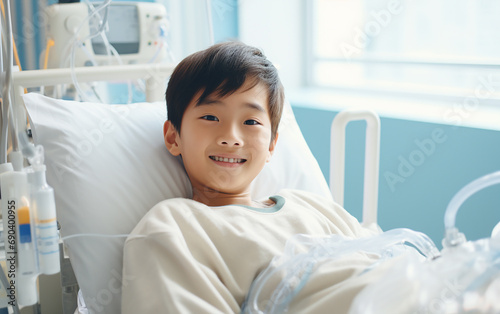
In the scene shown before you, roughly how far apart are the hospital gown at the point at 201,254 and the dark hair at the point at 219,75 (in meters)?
0.26

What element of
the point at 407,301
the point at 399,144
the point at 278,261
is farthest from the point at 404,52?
the point at 407,301

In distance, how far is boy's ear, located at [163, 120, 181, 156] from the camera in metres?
1.45

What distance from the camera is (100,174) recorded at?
4.47 ft

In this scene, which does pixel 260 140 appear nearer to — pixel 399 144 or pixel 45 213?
pixel 45 213

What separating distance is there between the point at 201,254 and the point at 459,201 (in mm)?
536

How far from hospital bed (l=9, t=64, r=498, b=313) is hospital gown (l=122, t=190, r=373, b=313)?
0.08 meters

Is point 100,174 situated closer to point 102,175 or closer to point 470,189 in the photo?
point 102,175

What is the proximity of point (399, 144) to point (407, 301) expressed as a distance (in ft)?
5.21

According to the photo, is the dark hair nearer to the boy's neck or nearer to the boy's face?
the boy's face

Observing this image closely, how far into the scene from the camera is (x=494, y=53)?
256 cm

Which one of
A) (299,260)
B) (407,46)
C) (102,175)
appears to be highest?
(407,46)

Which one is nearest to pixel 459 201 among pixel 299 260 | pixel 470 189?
pixel 470 189

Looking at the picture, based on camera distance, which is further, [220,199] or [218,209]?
[220,199]

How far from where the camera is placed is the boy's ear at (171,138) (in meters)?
1.45
